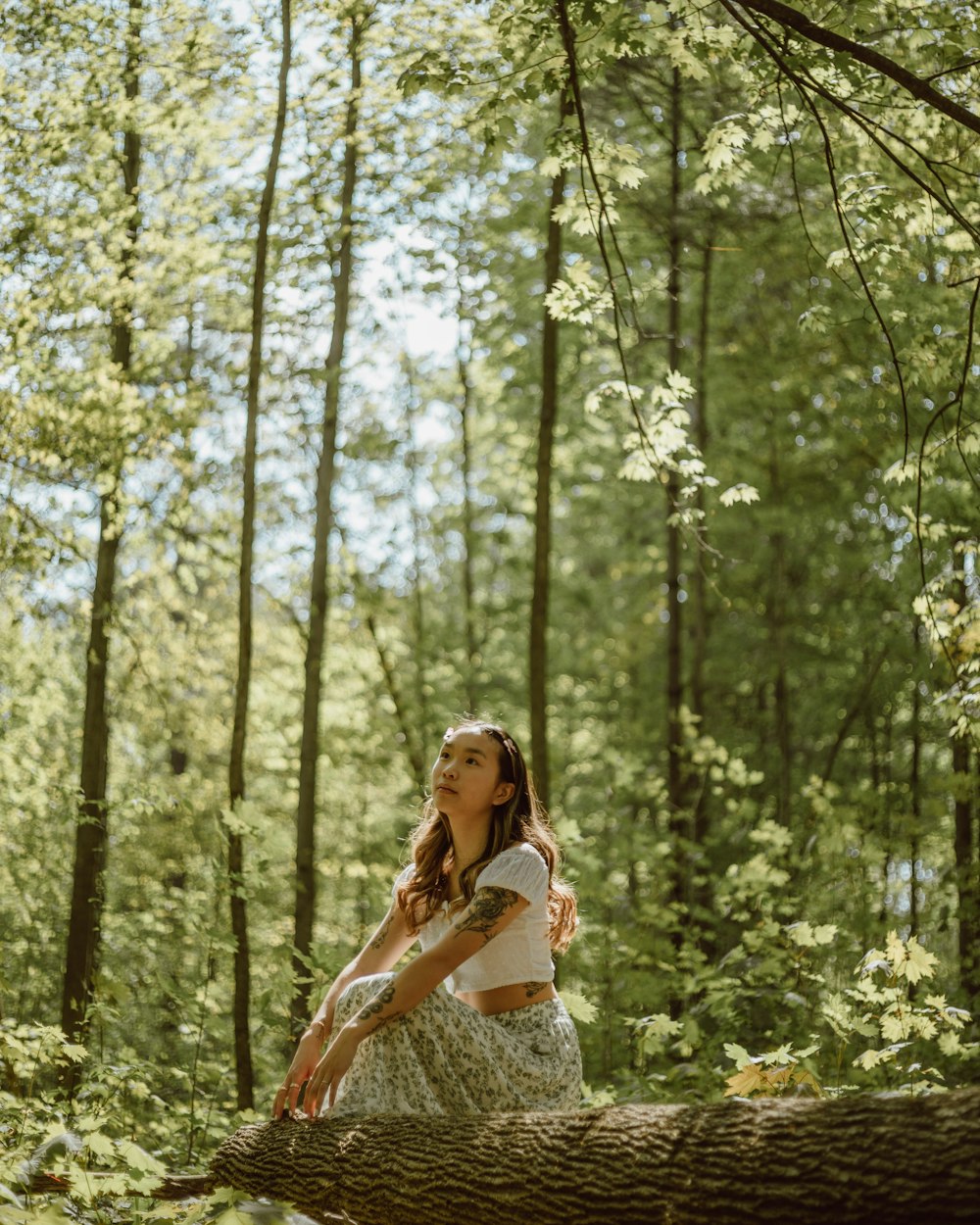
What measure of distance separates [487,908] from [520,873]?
181mm

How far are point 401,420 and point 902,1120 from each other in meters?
11.6

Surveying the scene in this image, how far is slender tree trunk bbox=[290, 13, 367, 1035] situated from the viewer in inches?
305

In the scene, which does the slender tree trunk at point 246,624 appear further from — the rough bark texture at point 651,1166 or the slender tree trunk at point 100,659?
the rough bark texture at point 651,1166

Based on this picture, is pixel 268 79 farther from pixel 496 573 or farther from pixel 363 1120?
pixel 496 573

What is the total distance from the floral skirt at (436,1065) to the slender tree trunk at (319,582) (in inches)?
160

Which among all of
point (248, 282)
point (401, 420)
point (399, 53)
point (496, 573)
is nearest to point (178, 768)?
point (496, 573)

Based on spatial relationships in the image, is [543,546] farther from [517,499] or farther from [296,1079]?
[517,499]

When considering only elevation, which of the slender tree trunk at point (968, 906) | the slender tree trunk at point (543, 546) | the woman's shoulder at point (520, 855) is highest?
the slender tree trunk at point (543, 546)

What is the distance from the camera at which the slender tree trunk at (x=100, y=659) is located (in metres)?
7.28

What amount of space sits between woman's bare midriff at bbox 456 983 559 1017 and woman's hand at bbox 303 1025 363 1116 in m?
0.56

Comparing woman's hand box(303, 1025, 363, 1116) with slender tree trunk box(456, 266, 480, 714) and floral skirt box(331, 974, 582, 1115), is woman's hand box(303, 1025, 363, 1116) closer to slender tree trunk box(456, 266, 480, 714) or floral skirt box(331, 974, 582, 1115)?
floral skirt box(331, 974, 582, 1115)

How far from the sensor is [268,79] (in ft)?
24.2

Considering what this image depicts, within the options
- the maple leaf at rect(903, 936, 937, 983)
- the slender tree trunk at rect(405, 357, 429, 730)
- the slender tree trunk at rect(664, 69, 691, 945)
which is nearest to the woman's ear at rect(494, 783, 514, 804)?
the maple leaf at rect(903, 936, 937, 983)

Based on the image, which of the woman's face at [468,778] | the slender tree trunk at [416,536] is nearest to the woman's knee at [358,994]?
the woman's face at [468,778]
